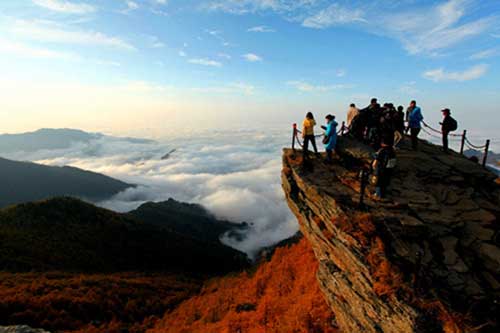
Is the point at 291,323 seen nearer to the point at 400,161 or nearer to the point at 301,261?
the point at 301,261

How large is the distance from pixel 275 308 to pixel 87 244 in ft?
184

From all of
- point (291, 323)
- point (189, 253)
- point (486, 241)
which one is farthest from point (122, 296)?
point (189, 253)

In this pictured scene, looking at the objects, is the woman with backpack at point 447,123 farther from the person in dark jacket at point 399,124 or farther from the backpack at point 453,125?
the person in dark jacket at point 399,124

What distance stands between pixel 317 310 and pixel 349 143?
384 inches

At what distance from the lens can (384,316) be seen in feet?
28.0

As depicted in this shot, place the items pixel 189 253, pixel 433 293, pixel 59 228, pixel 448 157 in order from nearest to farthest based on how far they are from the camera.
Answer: pixel 433 293, pixel 448 157, pixel 59 228, pixel 189 253

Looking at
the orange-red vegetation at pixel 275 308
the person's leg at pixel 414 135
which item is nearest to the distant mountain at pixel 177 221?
the orange-red vegetation at pixel 275 308

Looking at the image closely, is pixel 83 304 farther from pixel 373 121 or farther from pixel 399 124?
pixel 399 124

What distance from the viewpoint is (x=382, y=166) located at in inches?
452

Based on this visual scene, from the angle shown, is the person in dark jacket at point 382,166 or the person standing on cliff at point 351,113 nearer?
the person in dark jacket at point 382,166

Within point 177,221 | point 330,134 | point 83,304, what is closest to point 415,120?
point 330,134

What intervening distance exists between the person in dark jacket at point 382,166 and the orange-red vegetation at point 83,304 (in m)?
21.4

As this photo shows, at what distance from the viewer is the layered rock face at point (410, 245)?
793 centimetres

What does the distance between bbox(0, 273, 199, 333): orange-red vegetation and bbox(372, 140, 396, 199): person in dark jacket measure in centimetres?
2138
